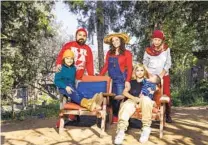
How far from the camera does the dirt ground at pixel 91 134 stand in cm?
573

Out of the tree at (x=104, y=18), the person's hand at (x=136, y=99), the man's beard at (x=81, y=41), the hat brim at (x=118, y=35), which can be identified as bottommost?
the person's hand at (x=136, y=99)

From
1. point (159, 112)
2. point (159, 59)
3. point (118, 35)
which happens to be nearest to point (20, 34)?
Answer: point (118, 35)

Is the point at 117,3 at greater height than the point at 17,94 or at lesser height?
greater

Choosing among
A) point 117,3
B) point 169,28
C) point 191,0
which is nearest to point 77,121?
point 191,0

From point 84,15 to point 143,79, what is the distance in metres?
12.6

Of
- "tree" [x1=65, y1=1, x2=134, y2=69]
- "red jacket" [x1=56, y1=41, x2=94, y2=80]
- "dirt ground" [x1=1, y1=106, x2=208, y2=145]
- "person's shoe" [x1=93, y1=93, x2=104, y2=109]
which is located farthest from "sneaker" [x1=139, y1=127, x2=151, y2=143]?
"tree" [x1=65, y1=1, x2=134, y2=69]

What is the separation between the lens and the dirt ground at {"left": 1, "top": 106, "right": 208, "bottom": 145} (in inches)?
226

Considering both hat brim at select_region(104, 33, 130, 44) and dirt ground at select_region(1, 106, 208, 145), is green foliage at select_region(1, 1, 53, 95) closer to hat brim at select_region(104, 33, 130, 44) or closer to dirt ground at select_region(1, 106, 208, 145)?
hat brim at select_region(104, 33, 130, 44)

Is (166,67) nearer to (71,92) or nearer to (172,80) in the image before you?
(71,92)

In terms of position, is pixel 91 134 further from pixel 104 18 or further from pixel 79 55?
pixel 104 18

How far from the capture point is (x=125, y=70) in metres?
6.71

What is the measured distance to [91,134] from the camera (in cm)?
616

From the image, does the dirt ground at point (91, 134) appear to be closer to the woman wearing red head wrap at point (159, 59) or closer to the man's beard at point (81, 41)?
the woman wearing red head wrap at point (159, 59)

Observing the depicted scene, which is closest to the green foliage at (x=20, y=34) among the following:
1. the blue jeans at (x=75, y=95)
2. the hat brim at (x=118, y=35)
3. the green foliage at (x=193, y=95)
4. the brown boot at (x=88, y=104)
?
the hat brim at (x=118, y=35)
